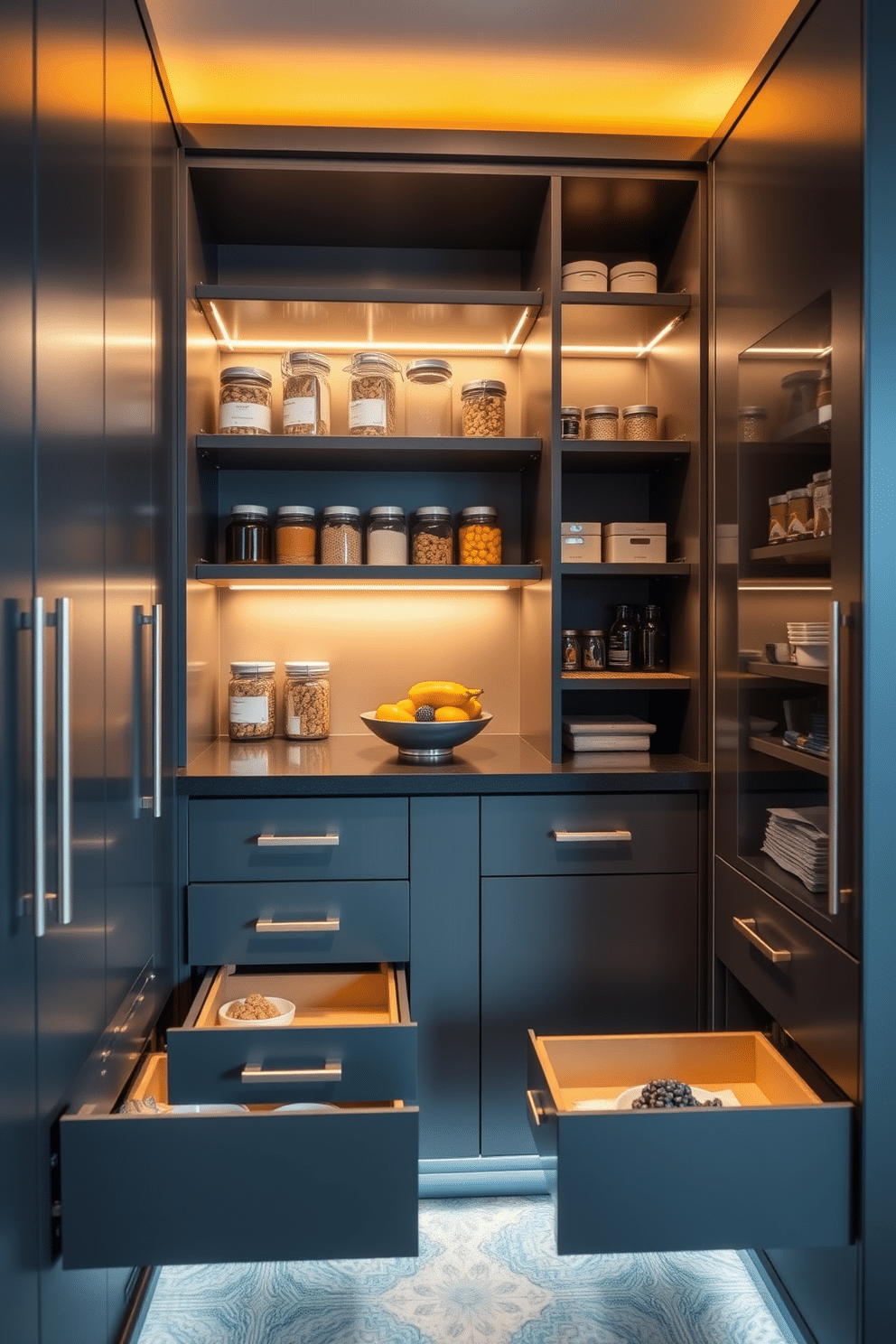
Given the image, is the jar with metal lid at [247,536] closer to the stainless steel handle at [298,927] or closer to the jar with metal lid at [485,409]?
the jar with metal lid at [485,409]

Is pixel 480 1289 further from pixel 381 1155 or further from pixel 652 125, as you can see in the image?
pixel 652 125

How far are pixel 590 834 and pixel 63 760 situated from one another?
1221 mm

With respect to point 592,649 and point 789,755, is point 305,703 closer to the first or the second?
point 592,649

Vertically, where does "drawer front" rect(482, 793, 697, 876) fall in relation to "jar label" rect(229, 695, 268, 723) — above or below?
below

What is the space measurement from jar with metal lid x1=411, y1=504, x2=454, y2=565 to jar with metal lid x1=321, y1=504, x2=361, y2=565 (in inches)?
5.8

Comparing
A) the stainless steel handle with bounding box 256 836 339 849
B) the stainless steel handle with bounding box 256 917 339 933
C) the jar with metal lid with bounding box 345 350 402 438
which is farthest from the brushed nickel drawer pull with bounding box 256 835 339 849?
the jar with metal lid with bounding box 345 350 402 438

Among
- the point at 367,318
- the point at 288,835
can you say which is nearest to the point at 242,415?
the point at 367,318

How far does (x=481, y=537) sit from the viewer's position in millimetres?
2387

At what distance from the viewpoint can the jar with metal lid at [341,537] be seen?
2.36 meters

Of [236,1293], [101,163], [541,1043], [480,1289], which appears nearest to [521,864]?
[541,1043]

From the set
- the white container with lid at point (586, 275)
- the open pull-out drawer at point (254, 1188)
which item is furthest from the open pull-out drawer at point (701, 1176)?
the white container with lid at point (586, 275)

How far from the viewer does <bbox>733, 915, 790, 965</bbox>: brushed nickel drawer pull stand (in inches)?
65.9

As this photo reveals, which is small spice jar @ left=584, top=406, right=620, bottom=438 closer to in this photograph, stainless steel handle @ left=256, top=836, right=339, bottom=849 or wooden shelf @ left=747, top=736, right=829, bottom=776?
wooden shelf @ left=747, top=736, right=829, bottom=776

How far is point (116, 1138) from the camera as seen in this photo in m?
1.27
